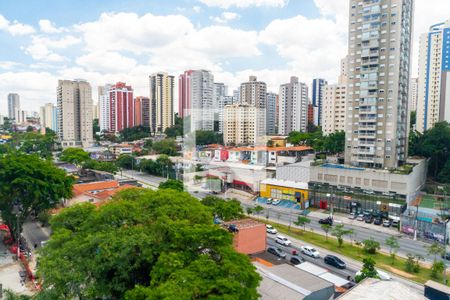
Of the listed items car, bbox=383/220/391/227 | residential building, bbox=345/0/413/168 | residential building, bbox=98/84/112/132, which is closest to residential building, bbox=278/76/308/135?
residential building, bbox=345/0/413/168

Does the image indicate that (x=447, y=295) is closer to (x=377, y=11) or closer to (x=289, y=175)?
(x=289, y=175)

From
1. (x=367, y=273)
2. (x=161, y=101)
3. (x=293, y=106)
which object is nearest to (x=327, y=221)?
(x=367, y=273)

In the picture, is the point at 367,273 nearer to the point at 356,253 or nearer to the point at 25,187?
the point at 356,253

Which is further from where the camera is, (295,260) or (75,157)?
(75,157)

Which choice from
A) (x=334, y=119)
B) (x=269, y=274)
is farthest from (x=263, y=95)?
(x=269, y=274)

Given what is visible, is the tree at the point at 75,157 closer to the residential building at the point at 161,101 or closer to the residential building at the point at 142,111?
the residential building at the point at 161,101

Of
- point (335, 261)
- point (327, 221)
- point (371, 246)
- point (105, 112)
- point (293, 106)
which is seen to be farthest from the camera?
point (105, 112)

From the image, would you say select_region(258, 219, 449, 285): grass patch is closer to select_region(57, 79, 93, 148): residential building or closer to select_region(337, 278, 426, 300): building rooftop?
select_region(337, 278, 426, 300): building rooftop
